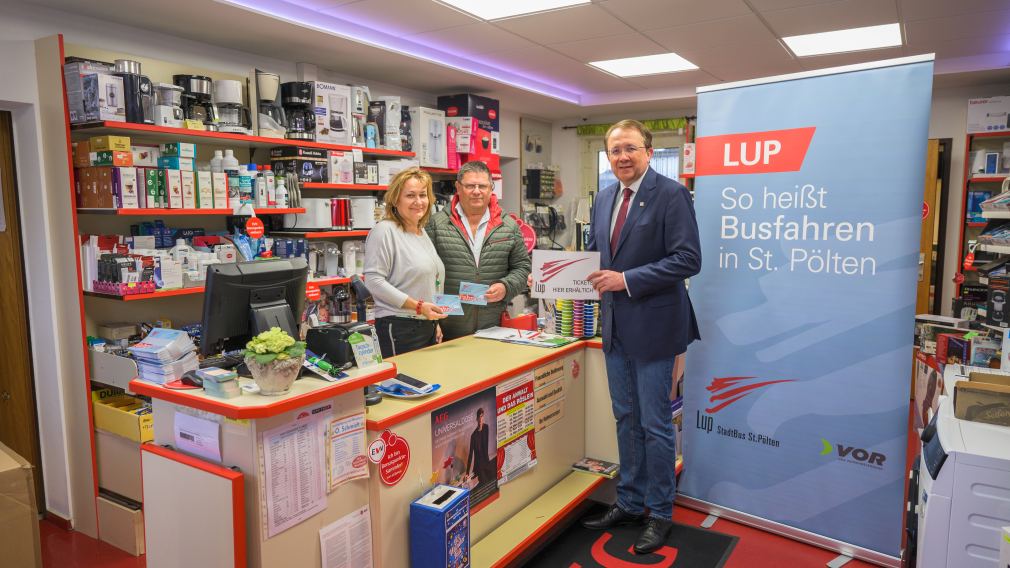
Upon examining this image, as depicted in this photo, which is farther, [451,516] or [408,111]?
[408,111]

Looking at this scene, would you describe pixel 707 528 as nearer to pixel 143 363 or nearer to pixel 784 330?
pixel 784 330

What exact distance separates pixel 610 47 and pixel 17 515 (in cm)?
461

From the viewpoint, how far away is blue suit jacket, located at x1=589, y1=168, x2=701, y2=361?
2812 mm

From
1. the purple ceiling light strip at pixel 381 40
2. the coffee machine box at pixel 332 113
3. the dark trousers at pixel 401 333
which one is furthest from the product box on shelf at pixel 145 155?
the dark trousers at pixel 401 333

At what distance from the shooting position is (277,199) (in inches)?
165

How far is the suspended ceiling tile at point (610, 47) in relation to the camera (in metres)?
4.83

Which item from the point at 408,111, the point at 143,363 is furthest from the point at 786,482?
the point at 408,111

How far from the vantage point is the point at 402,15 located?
13.8 ft

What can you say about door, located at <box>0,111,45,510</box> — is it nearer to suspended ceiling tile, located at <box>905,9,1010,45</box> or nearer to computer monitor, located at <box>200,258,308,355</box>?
computer monitor, located at <box>200,258,308,355</box>

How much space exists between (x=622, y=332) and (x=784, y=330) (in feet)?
2.72

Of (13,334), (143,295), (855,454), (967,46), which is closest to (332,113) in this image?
(143,295)

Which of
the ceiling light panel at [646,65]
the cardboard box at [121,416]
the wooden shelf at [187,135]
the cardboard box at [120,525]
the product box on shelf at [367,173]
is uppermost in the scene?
the ceiling light panel at [646,65]

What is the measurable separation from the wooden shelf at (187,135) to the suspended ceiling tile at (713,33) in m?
2.36

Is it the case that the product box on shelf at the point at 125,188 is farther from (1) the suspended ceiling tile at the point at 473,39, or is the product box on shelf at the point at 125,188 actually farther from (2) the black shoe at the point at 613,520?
(2) the black shoe at the point at 613,520
